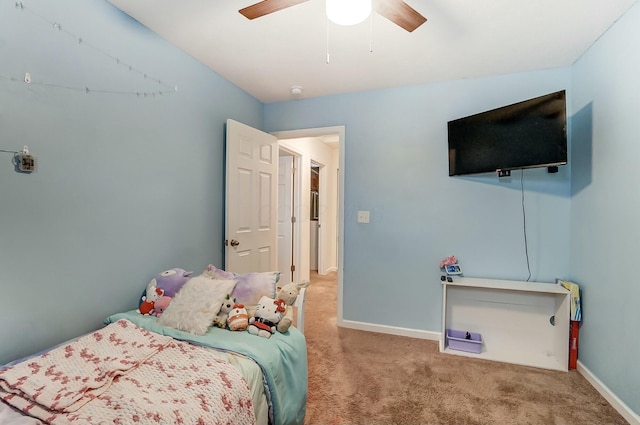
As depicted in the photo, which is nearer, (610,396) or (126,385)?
(126,385)

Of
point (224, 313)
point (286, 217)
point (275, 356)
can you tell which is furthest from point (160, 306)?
point (286, 217)

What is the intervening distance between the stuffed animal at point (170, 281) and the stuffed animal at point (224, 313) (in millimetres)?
406

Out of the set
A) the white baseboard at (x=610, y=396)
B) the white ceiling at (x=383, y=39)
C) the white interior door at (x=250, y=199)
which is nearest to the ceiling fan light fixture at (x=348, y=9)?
the white ceiling at (x=383, y=39)

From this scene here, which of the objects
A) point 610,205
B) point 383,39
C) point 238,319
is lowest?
point 238,319

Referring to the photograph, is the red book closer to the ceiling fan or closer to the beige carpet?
the beige carpet

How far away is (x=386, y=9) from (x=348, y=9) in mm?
231

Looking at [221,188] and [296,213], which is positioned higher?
[221,188]

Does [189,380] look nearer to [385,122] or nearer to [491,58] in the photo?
[385,122]

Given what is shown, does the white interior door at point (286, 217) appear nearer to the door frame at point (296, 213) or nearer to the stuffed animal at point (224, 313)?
the door frame at point (296, 213)

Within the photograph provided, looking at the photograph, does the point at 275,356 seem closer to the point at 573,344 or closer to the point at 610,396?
the point at 610,396

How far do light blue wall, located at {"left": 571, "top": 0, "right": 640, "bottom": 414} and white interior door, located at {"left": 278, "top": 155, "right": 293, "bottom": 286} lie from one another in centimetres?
322

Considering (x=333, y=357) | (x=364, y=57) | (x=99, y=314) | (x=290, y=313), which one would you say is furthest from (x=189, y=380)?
(x=364, y=57)

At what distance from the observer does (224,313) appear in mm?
1789

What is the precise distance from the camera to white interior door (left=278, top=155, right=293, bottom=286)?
4480 mm
